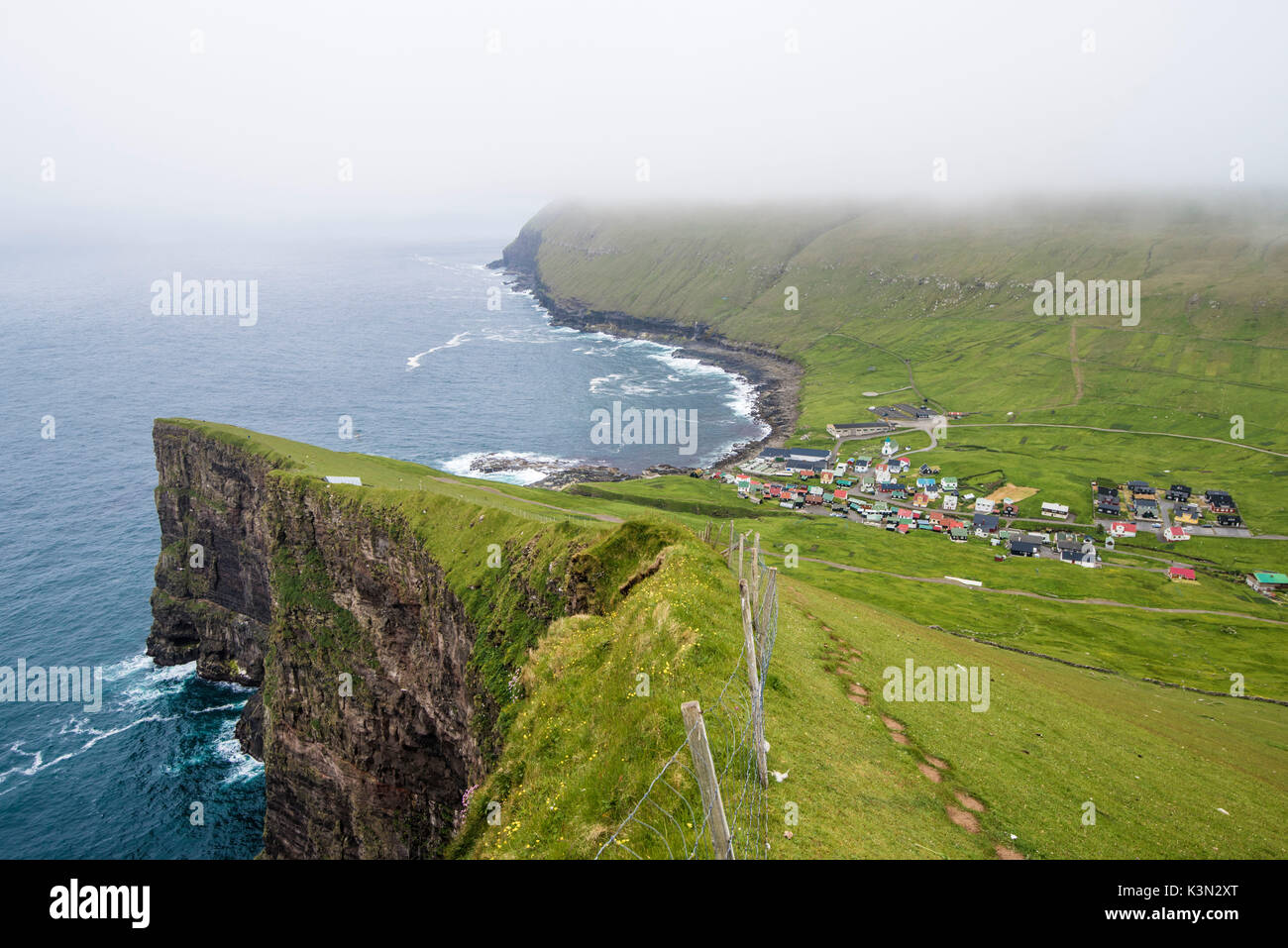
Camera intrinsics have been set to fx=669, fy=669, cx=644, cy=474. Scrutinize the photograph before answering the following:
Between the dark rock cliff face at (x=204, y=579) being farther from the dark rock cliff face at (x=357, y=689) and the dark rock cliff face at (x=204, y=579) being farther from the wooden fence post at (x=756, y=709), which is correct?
the wooden fence post at (x=756, y=709)

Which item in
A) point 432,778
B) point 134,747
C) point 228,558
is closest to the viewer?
point 432,778

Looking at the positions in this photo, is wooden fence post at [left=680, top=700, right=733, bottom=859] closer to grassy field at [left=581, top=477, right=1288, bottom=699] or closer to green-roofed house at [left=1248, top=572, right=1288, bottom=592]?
grassy field at [left=581, top=477, right=1288, bottom=699]

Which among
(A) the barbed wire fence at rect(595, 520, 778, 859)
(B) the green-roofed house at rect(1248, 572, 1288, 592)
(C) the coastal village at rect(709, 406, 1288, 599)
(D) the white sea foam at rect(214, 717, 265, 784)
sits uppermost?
(A) the barbed wire fence at rect(595, 520, 778, 859)

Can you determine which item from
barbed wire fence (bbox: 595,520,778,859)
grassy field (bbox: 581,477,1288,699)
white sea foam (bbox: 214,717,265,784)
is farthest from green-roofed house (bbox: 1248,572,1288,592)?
white sea foam (bbox: 214,717,265,784)

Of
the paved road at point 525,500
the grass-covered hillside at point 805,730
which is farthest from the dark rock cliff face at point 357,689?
the paved road at point 525,500
